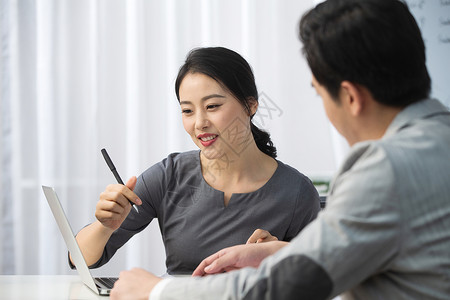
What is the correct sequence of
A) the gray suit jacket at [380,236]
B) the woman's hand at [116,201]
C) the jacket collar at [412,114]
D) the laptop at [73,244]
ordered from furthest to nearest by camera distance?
the woman's hand at [116,201], the laptop at [73,244], the jacket collar at [412,114], the gray suit jacket at [380,236]

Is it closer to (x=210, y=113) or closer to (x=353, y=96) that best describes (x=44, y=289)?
(x=210, y=113)

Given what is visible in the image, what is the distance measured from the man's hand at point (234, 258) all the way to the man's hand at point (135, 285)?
9.2 inches

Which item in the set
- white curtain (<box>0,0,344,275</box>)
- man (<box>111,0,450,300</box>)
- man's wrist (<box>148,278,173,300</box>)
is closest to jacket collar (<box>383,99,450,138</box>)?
man (<box>111,0,450,300</box>)

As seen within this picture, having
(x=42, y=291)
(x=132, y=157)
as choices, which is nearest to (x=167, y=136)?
(x=132, y=157)

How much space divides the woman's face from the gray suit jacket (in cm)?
82

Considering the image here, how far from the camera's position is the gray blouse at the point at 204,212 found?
1.43 m

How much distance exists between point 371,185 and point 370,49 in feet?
0.64

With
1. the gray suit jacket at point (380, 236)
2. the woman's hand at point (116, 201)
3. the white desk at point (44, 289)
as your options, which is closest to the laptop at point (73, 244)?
the white desk at point (44, 289)

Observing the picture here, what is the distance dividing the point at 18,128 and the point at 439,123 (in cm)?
230

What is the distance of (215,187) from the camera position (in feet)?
4.92

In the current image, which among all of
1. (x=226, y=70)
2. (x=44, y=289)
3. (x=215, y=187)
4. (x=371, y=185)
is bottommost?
(x=44, y=289)

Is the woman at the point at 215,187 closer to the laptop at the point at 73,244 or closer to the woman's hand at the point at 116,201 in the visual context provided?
the woman's hand at the point at 116,201

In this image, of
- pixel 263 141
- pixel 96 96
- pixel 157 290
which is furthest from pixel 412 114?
pixel 96 96

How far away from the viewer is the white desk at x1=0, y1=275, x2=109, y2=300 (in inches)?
42.2
